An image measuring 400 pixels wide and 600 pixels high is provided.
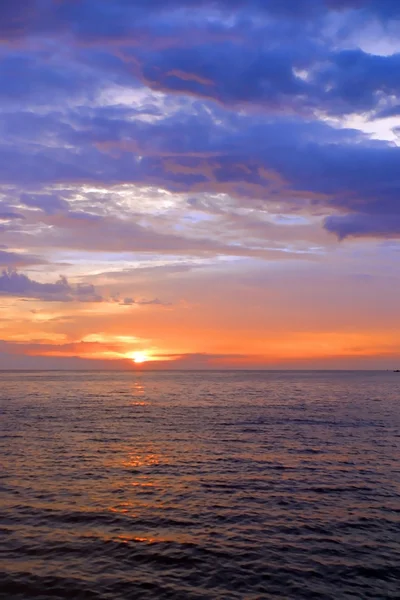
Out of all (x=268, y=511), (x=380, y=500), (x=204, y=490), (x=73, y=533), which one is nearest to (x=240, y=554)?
(x=268, y=511)

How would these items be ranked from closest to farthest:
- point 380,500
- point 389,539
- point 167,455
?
1. point 389,539
2. point 380,500
3. point 167,455

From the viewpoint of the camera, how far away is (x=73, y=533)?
2197 cm

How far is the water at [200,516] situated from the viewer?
1766 centimetres

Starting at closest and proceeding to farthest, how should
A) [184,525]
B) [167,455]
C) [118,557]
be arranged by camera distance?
[118,557], [184,525], [167,455]

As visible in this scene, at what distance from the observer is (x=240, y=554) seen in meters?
20.0

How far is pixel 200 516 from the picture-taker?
24.6 metres

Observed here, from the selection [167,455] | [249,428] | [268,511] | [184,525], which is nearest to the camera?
[184,525]

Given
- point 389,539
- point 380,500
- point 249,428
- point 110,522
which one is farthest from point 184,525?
point 249,428

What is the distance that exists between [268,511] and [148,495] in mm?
6929

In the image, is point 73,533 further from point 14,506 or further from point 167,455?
point 167,455

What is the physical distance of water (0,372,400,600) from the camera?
17.7 metres

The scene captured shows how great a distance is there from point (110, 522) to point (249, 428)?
108 feet

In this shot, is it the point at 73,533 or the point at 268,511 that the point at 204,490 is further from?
the point at 73,533

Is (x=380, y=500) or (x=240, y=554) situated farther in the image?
(x=380, y=500)
